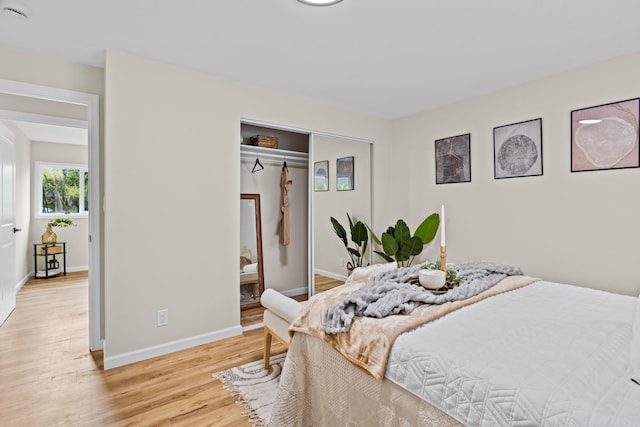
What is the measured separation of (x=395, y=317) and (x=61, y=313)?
3981 millimetres

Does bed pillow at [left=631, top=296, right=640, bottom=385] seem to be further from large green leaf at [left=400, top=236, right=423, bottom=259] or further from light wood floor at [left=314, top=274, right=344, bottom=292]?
light wood floor at [left=314, top=274, right=344, bottom=292]

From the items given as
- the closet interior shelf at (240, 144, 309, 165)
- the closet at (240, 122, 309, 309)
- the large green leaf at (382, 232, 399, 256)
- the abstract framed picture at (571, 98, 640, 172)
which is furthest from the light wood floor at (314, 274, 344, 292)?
the abstract framed picture at (571, 98, 640, 172)

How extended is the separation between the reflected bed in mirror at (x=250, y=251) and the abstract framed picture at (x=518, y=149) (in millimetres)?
2566

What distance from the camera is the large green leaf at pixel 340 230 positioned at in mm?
3977

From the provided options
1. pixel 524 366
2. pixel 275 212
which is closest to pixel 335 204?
pixel 275 212

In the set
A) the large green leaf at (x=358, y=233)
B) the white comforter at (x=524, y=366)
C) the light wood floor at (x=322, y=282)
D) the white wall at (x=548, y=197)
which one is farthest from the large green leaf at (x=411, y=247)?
the white comforter at (x=524, y=366)

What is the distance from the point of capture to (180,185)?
2.86 metres

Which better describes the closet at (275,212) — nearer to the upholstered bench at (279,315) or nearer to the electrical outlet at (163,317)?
the electrical outlet at (163,317)

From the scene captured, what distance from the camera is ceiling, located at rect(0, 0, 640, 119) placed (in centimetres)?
201

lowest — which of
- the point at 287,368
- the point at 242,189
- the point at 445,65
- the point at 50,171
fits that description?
the point at 287,368

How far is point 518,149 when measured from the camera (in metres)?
3.21

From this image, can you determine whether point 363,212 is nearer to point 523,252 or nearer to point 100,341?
point 523,252

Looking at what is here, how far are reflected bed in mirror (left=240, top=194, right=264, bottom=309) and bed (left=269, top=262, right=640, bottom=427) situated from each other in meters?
2.03

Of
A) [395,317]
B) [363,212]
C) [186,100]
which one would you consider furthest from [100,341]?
[363,212]
